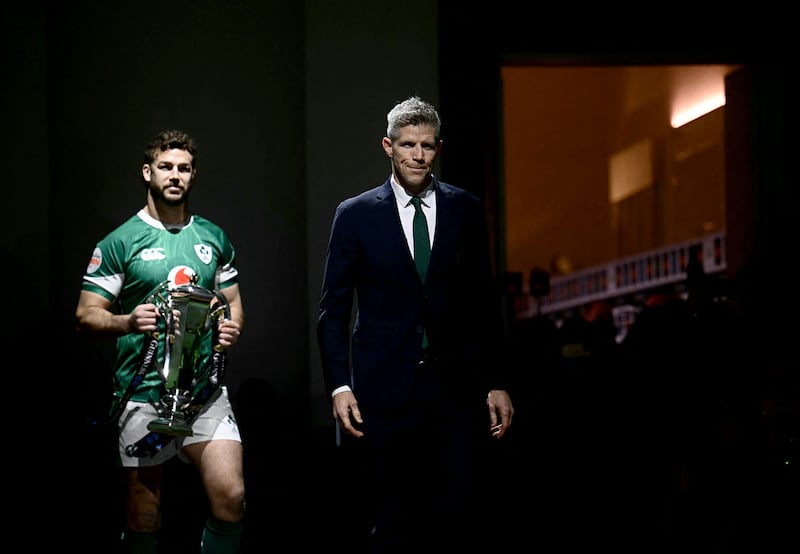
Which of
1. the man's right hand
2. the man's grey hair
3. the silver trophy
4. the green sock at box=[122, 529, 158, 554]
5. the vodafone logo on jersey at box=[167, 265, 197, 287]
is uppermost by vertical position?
the man's grey hair

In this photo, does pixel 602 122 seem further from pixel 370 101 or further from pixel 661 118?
pixel 370 101

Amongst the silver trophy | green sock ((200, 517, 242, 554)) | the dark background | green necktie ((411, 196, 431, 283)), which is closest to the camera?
green necktie ((411, 196, 431, 283))

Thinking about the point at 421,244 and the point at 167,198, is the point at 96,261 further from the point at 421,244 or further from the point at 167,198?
the point at 421,244

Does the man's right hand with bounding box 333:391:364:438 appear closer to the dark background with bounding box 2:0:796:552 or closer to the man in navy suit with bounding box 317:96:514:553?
the man in navy suit with bounding box 317:96:514:553

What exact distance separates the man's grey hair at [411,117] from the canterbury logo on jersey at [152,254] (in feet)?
2.69

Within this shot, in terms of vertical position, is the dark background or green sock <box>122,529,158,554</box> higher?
the dark background

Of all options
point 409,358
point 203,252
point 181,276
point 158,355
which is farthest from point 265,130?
point 409,358

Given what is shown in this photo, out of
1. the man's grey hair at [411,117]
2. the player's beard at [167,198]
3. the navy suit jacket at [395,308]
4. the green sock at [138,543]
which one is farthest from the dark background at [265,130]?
the man's grey hair at [411,117]

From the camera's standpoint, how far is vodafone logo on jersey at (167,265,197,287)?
2973 millimetres

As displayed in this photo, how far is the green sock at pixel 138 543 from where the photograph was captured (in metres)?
2.98

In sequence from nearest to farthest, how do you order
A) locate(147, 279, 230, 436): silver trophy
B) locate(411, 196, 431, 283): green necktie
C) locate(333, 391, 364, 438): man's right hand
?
1. locate(333, 391, 364, 438): man's right hand
2. locate(411, 196, 431, 283): green necktie
3. locate(147, 279, 230, 436): silver trophy

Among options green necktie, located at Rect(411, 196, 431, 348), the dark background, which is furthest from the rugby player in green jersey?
the dark background

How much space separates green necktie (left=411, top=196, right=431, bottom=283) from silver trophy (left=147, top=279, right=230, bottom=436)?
638 millimetres

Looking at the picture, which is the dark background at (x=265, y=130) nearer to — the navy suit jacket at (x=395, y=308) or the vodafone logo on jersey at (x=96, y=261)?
the vodafone logo on jersey at (x=96, y=261)
